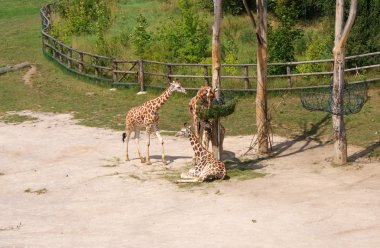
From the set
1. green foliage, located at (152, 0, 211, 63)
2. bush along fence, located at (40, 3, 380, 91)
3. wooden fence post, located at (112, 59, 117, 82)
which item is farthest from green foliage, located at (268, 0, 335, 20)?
wooden fence post, located at (112, 59, 117, 82)

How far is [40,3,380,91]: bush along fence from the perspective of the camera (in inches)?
988

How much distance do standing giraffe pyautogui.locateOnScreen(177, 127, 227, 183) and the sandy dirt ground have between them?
0.89 feet

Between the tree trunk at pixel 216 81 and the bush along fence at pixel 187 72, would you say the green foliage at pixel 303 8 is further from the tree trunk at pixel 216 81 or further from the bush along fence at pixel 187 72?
the tree trunk at pixel 216 81

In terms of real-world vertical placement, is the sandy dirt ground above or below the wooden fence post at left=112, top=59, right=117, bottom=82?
below

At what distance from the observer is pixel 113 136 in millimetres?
21828

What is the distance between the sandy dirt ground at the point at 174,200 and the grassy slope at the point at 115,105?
1378 millimetres

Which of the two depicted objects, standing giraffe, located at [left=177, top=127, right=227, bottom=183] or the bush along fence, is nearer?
standing giraffe, located at [left=177, top=127, right=227, bottom=183]

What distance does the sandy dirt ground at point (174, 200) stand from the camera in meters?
13.1

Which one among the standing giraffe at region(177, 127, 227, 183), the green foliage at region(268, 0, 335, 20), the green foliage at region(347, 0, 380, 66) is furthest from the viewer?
the green foliage at region(268, 0, 335, 20)

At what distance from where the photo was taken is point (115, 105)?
25.8 metres

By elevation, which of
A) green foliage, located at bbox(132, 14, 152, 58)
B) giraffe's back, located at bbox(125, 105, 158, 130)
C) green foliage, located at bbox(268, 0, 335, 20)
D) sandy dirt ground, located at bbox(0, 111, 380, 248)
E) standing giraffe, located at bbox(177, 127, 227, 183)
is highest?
green foliage, located at bbox(268, 0, 335, 20)

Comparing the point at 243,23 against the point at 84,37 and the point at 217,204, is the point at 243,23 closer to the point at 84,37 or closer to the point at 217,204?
the point at 84,37

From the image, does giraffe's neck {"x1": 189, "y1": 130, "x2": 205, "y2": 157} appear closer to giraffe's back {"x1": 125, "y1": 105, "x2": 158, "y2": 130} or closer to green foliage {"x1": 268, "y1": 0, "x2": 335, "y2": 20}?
giraffe's back {"x1": 125, "y1": 105, "x2": 158, "y2": 130}

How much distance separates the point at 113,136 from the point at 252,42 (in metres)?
13.6
